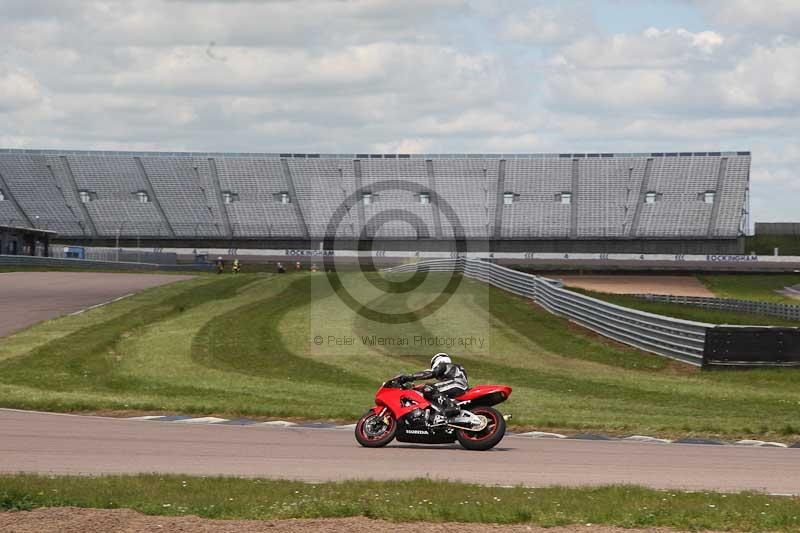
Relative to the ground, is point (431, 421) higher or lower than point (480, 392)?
lower

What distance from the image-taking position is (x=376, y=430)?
50.8 feet

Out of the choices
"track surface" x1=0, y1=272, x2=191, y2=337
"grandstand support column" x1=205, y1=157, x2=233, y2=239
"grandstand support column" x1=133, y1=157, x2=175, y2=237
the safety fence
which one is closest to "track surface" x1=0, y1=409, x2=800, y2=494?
"track surface" x1=0, y1=272, x2=191, y2=337

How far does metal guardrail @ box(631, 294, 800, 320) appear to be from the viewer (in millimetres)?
46466

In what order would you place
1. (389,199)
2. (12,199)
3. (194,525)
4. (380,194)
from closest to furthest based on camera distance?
(194,525) → (12,199) → (380,194) → (389,199)

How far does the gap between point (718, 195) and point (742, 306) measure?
2063 inches

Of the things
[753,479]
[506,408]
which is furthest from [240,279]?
[753,479]

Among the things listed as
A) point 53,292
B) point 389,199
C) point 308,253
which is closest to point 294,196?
point 389,199

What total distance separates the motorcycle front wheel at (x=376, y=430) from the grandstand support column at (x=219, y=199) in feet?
285

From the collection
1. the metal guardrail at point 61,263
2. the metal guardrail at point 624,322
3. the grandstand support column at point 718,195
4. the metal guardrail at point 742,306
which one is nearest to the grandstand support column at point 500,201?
the grandstand support column at point 718,195

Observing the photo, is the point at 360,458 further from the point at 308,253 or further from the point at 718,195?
the point at 718,195

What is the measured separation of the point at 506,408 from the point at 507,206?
273 feet

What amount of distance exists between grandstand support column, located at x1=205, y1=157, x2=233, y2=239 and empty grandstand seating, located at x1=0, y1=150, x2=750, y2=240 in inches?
4.5

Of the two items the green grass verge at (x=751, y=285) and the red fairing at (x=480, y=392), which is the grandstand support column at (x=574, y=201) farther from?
the red fairing at (x=480, y=392)

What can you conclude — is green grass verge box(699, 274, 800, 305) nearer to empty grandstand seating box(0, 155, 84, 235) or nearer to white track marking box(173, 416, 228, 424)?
white track marking box(173, 416, 228, 424)
